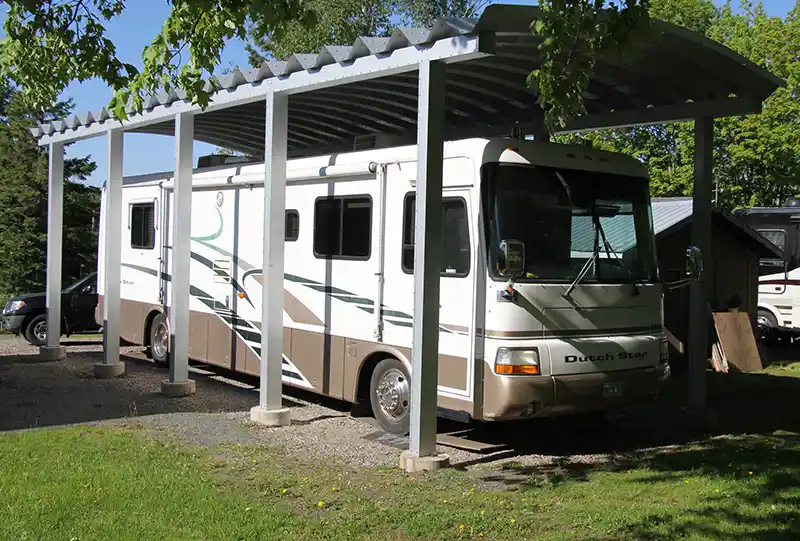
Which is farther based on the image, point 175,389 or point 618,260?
point 175,389

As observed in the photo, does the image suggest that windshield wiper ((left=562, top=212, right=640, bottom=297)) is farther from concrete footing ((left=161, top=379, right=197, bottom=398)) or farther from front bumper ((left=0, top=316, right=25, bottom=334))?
front bumper ((left=0, top=316, right=25, bottom=334))

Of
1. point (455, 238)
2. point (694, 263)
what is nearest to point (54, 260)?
point (455, 238)

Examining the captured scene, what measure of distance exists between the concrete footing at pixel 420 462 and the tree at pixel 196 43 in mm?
3000

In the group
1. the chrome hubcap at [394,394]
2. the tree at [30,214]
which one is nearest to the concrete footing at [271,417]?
the chrome hubcap at [394,394]

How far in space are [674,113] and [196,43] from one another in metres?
5.41

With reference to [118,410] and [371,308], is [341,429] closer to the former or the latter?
[371,308]

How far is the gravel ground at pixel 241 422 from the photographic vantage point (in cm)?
785

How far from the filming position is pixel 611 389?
7.90 meters

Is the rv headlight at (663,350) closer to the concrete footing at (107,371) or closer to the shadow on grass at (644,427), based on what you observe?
the shadow on grass at (644,427)

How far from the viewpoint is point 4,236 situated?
80.8 feet

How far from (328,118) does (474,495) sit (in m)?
6.75

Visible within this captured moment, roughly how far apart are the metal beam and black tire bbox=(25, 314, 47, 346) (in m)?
11.0

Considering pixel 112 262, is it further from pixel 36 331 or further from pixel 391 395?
pixel 36 331

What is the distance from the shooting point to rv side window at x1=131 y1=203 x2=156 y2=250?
1279cm
